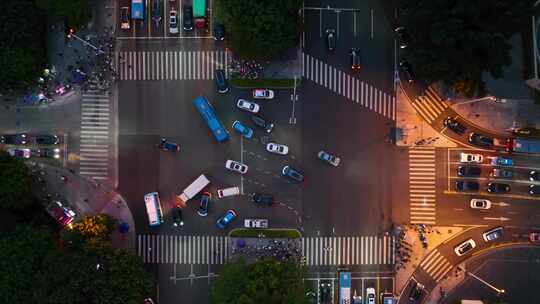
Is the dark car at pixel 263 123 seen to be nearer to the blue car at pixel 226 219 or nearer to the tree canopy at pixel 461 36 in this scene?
the blue car at pixel 226 219

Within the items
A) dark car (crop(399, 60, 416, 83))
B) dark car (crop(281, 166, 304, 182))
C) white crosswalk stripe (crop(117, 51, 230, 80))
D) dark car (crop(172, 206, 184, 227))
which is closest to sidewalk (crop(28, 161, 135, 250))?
dark car (crop(172, 206, 184, 227))

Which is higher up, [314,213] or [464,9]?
[464,9]

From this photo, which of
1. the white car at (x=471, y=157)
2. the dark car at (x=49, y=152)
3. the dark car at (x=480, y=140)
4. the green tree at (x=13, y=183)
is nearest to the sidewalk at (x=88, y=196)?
the dark car at (x=49, y=152)

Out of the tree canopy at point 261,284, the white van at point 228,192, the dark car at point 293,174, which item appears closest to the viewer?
the tree canopy at point 261,284

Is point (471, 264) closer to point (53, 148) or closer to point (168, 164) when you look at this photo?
point (168, 164)

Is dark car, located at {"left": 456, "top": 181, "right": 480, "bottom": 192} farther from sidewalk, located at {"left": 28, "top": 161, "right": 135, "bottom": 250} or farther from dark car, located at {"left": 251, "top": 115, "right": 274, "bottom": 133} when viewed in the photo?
sidewalk, located at {"left": 28, "top": 161, "right": 135, "bottom": 250}

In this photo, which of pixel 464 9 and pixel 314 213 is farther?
pixel 314 213

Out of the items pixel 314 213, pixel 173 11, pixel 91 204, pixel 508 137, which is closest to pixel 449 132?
pixel 508 137
